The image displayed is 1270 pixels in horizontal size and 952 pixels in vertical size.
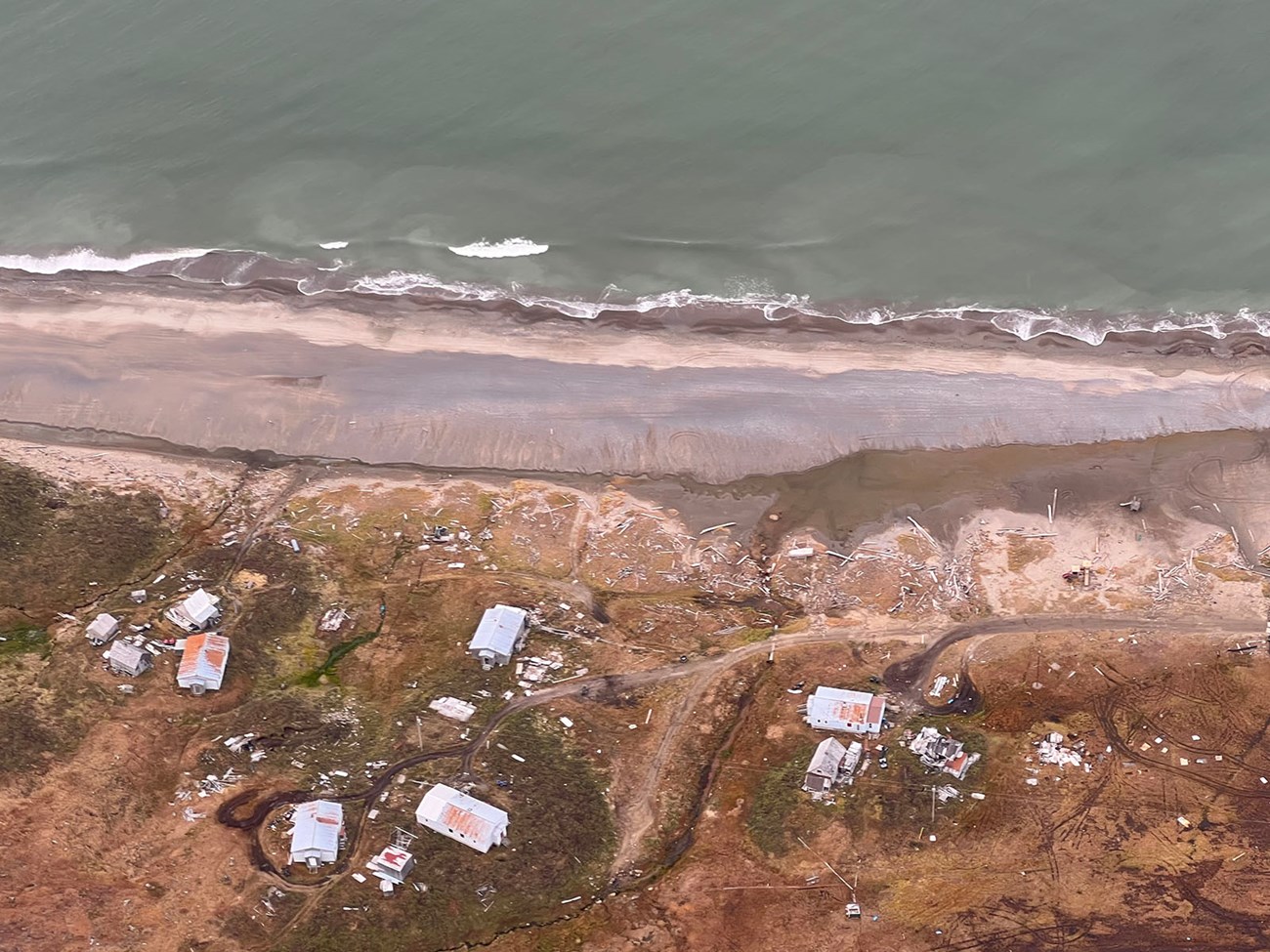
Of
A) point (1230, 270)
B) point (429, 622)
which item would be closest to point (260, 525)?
point (429, 622)

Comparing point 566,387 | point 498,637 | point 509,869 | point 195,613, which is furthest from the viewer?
point 566,387

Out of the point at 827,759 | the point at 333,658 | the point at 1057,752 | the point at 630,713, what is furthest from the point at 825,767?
the point at 333,658

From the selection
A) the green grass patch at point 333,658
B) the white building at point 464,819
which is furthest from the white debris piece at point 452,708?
the green grass patch at point 333,658

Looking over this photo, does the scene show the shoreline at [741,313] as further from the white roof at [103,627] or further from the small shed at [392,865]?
the small shed at [392,865]

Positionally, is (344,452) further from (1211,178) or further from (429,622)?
(1211,178)

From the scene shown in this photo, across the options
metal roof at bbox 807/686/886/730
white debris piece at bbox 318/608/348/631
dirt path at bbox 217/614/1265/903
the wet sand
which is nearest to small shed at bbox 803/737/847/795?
metal roof at bbox 807/686/886/730

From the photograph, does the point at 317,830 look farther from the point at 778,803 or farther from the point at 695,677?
the point at 778,803
